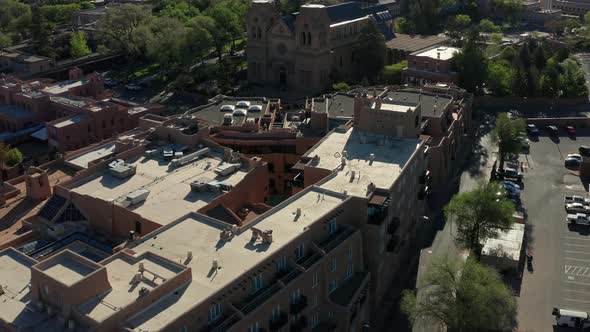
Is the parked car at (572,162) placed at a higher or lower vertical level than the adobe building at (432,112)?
lower

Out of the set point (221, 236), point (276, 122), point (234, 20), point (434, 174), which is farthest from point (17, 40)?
point (221, 236)

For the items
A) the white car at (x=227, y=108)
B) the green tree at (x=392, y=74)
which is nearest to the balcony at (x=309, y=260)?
the white car at (x=227, y=108)

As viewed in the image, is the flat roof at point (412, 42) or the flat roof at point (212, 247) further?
the flat roof at point (412, 42)

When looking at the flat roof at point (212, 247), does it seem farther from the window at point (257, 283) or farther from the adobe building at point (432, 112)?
the adobe building at point (432, 112)

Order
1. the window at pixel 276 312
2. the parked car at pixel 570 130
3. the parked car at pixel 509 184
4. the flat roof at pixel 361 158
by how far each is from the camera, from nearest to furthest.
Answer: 1. the window at pixel 276 312
2. the flat roof at pixel 361 158
3. the parked car at pixel 509 184
4. the parked car at pixel 570 130

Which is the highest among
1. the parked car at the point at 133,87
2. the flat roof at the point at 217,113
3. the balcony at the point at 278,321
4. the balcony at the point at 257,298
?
the flat roof at the point at 217,113
